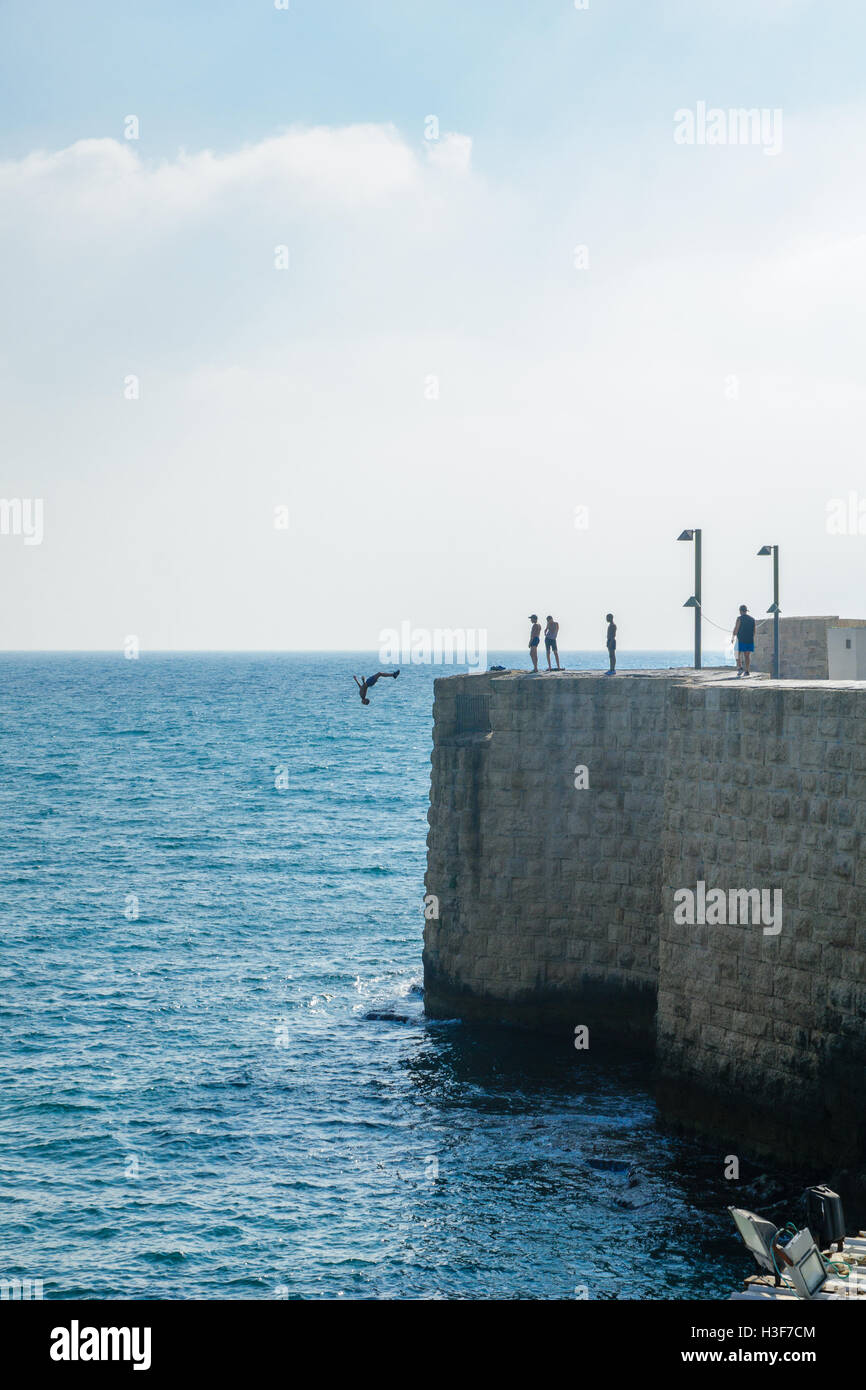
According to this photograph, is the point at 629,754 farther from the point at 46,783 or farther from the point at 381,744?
the point at 381,744

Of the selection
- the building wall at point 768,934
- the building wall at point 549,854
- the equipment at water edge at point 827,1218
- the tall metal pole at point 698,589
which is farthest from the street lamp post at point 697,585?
the equipment at water edge at point 827,1218

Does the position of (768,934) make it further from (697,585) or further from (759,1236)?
(697,585)

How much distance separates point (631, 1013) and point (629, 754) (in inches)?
215

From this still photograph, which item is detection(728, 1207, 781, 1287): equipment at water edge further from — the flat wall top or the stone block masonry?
the flat wall top

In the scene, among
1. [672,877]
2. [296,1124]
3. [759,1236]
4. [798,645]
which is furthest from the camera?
[798,645]

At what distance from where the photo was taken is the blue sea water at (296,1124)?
21219mm

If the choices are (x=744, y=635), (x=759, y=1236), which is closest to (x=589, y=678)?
(x=744, y=635)

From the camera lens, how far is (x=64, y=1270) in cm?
2142

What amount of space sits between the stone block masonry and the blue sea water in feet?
4.86

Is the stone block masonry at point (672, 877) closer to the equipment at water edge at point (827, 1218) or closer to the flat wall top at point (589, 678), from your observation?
the flat wall top at point (589, 678)

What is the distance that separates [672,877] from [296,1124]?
9.14m

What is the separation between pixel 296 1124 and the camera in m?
27.1

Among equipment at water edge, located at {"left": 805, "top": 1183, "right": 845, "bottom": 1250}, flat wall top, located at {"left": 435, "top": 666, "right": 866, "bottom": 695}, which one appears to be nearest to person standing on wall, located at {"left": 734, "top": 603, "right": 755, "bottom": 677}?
flat wall top, located at {"left": 435, "top": 666, "right": 866, "bottom": 695}

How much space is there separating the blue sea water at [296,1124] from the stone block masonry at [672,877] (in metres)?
1.48
